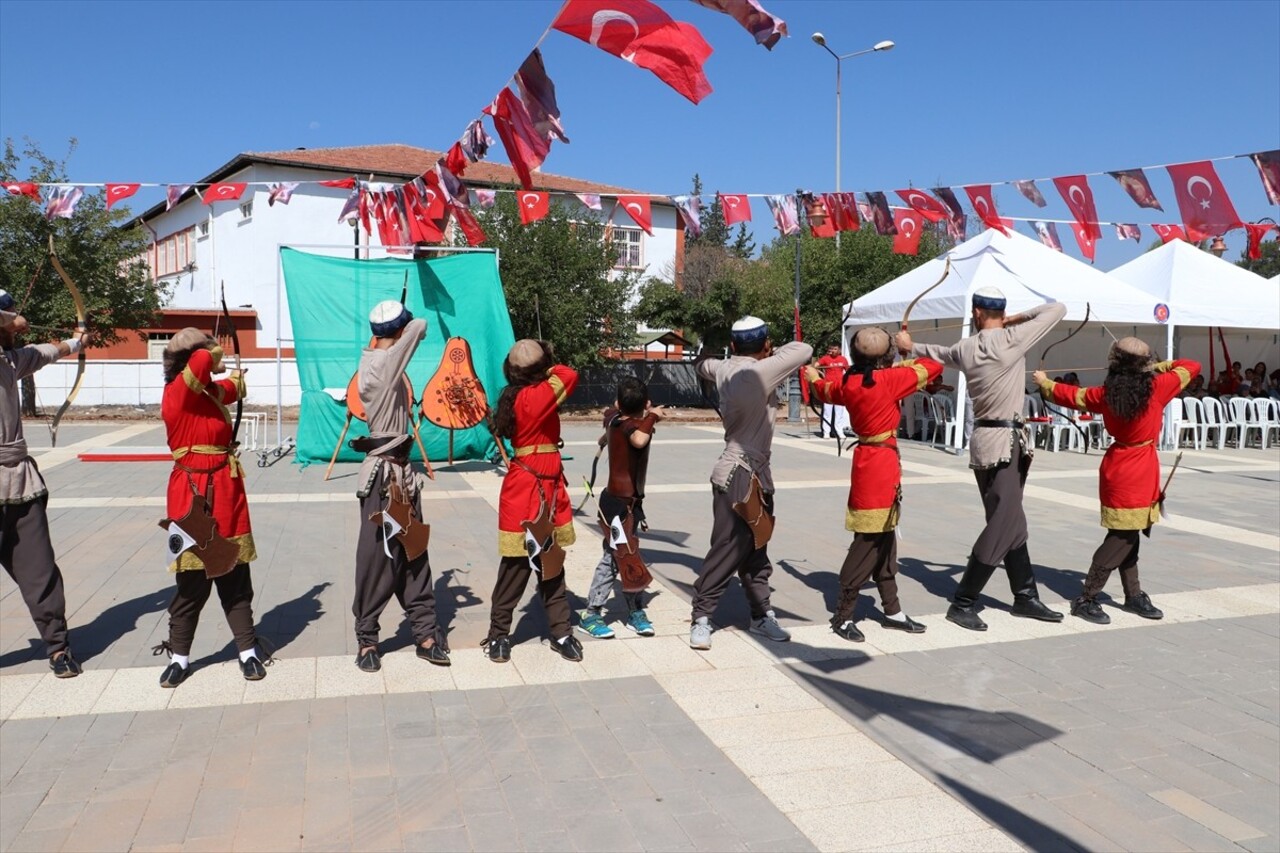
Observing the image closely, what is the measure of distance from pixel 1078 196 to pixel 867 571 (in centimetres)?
896

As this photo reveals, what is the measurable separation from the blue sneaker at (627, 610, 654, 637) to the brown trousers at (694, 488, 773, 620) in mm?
336

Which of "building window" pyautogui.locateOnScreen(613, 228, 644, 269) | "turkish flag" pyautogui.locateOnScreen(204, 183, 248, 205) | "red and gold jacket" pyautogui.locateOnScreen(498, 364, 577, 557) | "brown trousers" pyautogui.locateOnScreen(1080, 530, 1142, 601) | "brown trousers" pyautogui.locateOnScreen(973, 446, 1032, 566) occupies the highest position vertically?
"building window" pyautogui.locateOnScreen(613, 228, 644, 269)

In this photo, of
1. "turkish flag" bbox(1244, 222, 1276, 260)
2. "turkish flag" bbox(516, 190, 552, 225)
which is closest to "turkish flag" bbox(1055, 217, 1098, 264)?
"turkish flag" bbox(1244, 222, 1276, 260)

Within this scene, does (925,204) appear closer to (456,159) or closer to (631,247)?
(456,159)

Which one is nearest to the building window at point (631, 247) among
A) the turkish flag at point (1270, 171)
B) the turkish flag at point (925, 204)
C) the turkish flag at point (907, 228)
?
the turkish flag at point (907, 228)

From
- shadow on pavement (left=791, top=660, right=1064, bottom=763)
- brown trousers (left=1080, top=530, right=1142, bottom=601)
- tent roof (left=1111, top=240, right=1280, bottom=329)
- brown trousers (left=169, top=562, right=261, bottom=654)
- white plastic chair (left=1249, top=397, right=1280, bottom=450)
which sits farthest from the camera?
white plastic chair (left=1249, top=397, right=1280, bottom=450)

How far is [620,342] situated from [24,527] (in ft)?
68.1

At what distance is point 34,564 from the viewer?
4559mm

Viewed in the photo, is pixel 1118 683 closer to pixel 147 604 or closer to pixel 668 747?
pixel 668 747

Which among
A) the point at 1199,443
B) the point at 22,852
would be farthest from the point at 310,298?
the point at 1199,443

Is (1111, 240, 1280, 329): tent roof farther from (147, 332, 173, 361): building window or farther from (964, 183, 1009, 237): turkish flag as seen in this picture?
(147, 332, 173, 361): building window

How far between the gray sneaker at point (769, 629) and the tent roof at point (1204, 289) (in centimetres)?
1302

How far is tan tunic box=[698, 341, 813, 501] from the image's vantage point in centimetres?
484

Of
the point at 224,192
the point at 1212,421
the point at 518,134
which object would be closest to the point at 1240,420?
the point at 1212,421
